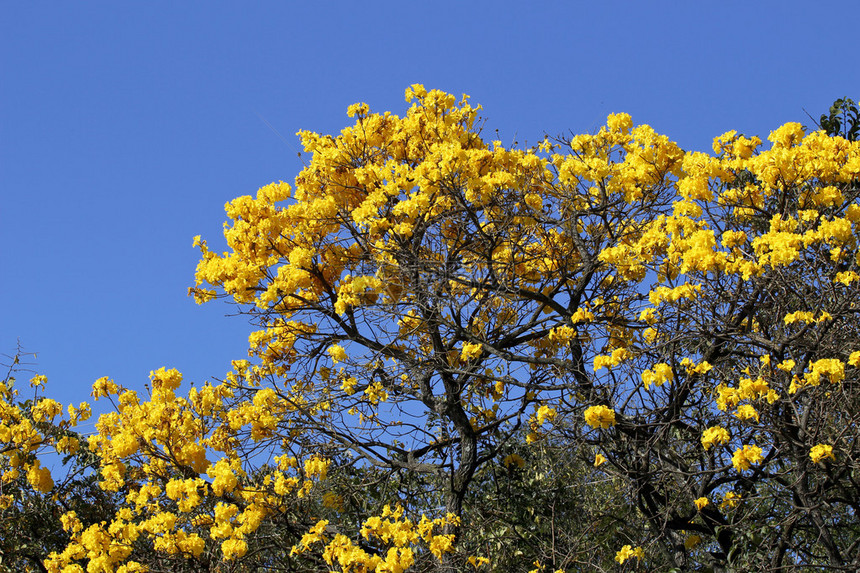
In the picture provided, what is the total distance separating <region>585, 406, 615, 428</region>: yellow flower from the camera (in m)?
6.04

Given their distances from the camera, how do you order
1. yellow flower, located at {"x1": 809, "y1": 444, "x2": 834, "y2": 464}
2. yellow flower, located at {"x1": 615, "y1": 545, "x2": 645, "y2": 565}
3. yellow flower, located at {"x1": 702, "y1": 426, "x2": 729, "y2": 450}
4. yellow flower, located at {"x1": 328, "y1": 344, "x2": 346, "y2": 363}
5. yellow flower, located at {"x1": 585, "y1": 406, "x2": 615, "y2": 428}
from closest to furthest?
yellow flower, located at {"x1": 809, "y1": 444, "x2": 834, "y2": 464} < yellow flower, located at {"x1": 702, "y1": 426, "x2": 729, "y2": 450} < yellow flower, located at {"x1": 585, "y1": 406, "x2": 615, "y2": 428} < yellow flower, located at {"x1": 615, "y1": 545, "x2": 645, "y2": 565} < yellow flower, located at {"x1": 328, "y1": 344, "x2": 346, "y2": 363}

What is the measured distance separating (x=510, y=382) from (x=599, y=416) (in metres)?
1.37

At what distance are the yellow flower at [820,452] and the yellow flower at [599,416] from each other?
4.59 ft

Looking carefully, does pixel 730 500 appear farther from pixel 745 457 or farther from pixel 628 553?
pixel 628 553

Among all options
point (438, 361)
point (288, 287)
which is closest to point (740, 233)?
point (438, 361)

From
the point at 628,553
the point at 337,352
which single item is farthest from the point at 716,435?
the point at 337,352

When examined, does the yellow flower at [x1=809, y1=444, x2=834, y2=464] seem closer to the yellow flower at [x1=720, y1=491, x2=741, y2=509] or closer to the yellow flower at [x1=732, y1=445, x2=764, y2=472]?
the yellow flower at [x1=732, y1=445, x2=764, y2=472]

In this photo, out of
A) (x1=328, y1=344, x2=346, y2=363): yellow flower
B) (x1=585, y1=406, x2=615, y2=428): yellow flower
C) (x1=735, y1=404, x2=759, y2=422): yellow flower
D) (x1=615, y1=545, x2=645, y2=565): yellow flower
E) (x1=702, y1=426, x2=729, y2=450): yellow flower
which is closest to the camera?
(x1=735, y1=404, x2=759, y2=422): yellow flower

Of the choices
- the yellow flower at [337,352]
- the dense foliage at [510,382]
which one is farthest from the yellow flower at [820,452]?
the yellow flower at [337,352]

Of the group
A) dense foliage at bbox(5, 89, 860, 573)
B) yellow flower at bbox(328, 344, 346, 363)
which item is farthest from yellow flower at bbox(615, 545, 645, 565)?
yellow flower at bbox(328, 344, 346, 363)

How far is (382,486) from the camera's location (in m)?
8.73

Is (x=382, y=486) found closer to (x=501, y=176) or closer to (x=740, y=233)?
(x=501, y=176)

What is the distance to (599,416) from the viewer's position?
6.10 meters

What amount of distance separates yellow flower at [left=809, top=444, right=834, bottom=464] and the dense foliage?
15mm
